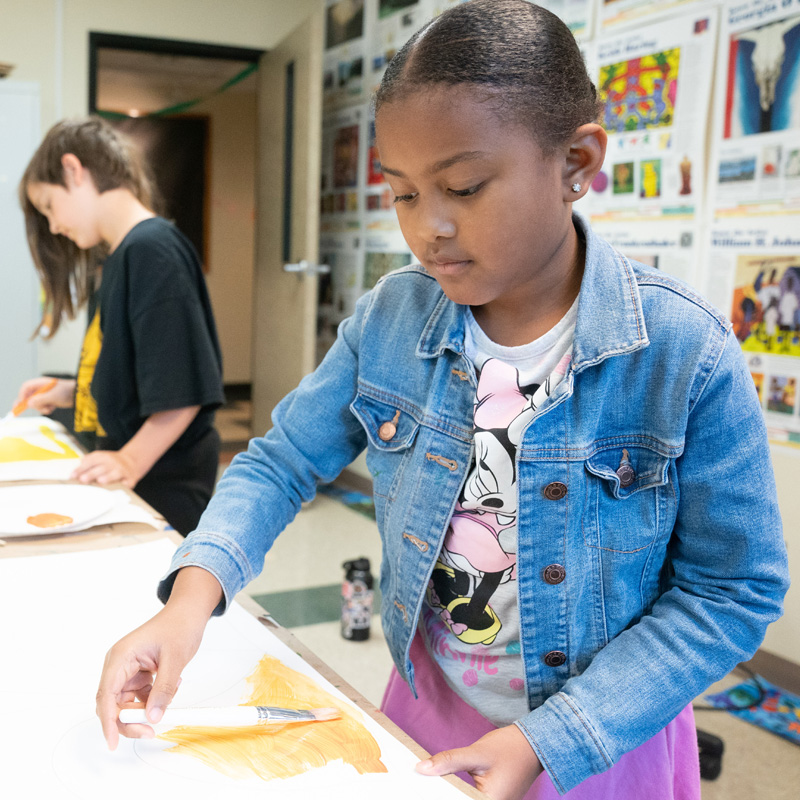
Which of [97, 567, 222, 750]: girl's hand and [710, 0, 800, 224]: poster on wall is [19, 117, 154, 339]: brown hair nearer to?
[97, 567, 222, 750]: girl's hand

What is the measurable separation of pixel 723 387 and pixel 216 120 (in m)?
6.58

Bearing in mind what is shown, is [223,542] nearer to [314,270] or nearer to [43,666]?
[43,666]

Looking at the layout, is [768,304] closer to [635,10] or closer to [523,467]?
[635,10]

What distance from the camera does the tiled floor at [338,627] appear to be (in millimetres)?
1714

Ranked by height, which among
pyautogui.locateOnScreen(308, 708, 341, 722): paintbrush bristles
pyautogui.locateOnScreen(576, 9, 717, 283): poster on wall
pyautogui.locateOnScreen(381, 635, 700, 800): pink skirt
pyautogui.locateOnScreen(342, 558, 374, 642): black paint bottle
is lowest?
pyautogui.locateOnScreen(342, 558, 374, 642): black paint bottle

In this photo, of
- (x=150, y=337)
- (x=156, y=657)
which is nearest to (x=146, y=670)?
(x=156, y=657)

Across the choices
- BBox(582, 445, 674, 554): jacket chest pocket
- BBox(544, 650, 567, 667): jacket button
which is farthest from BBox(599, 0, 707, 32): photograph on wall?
BBox(544, 650, 567, 667): jacket button

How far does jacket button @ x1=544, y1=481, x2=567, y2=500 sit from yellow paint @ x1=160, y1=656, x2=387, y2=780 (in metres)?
0.24

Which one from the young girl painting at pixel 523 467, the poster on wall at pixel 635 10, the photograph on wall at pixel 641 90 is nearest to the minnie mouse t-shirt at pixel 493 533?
the young girl painting at pixel 523 467

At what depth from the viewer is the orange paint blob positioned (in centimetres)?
107

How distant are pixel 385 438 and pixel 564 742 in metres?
0.32

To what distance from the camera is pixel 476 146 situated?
596mm

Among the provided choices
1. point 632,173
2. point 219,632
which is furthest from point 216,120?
point 219,632

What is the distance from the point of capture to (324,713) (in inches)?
26.0
